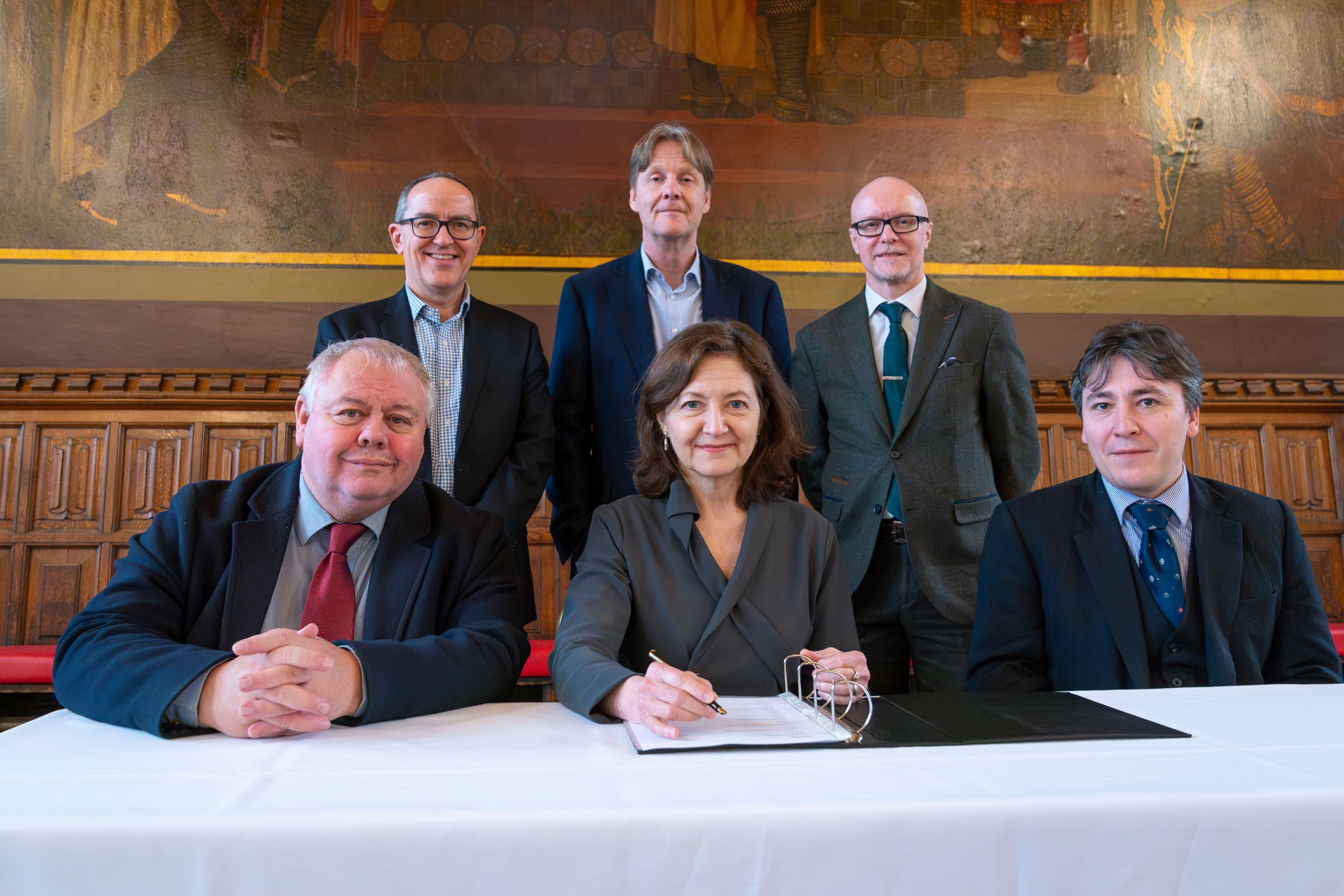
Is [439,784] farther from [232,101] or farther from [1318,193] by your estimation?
[1318,193]

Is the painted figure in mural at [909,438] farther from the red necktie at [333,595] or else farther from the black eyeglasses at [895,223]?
the red necktie at [333,595]

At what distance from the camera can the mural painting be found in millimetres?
6605

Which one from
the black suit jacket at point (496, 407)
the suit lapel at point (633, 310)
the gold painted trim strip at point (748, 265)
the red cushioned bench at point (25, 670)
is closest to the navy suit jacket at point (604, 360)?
the suit lapel at point (633, 310)

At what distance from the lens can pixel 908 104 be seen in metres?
7.09

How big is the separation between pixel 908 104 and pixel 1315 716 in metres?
6.33

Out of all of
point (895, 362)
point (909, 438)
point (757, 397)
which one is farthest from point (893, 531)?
point (757, 397)

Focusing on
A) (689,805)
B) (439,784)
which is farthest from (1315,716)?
(439,784)

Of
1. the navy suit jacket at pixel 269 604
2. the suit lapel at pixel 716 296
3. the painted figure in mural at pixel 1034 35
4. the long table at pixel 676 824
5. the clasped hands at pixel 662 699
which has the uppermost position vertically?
the painted figure in mural at pixel 1034 35

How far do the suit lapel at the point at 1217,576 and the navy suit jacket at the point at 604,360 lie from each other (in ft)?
4.66

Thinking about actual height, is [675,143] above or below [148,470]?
above

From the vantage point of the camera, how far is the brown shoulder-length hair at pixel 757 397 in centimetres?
A: 233

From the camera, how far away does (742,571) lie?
2.07m

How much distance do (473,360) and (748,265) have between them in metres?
4.06

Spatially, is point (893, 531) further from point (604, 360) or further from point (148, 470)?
point (148, 470)
